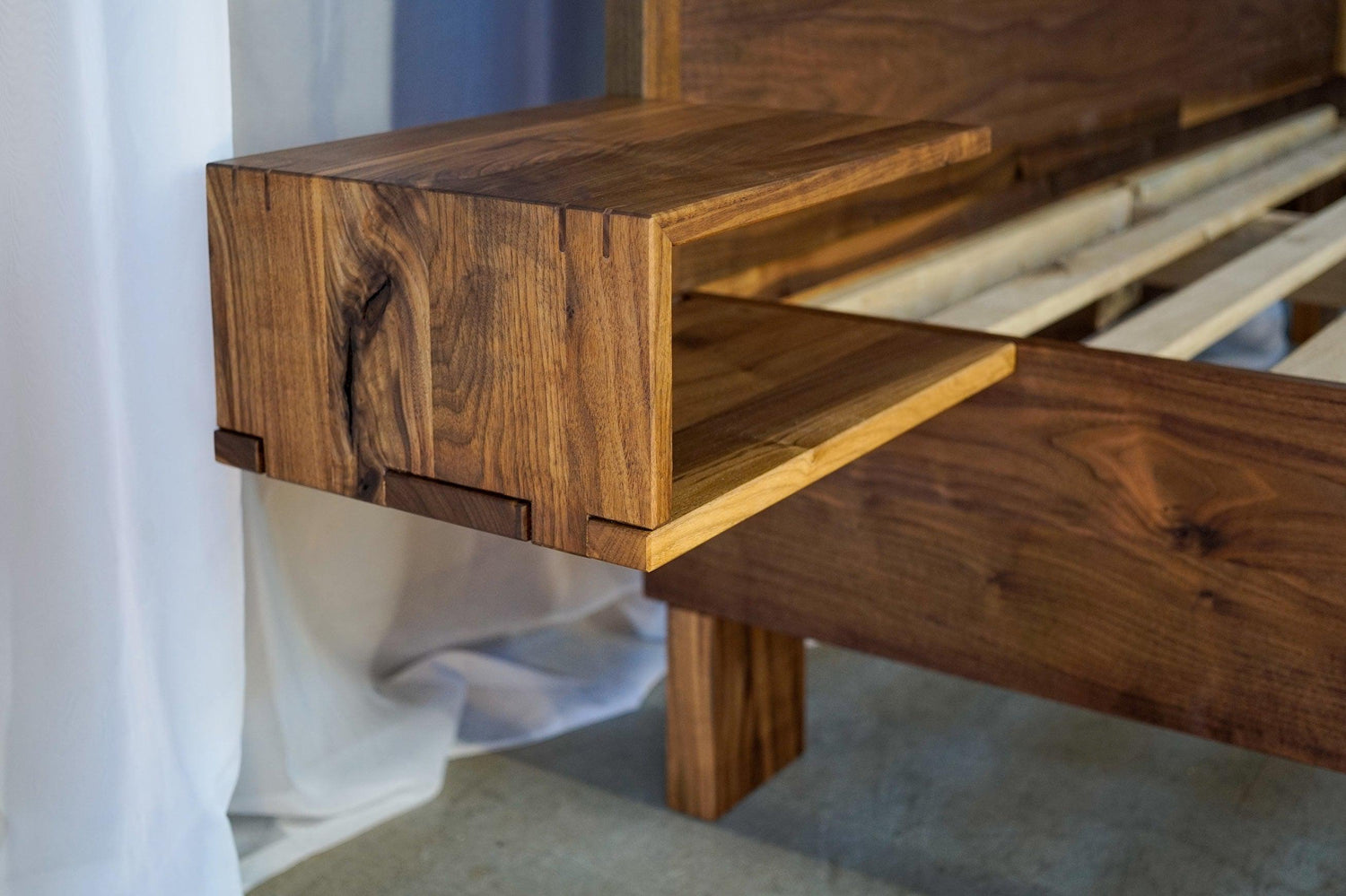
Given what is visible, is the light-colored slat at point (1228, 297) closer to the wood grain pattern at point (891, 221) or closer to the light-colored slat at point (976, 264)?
the light-colored slat at point (976, 264)

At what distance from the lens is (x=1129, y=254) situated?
1.51 metres

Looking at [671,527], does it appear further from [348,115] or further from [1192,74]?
[1192,74]

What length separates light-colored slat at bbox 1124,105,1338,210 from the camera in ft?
6.08

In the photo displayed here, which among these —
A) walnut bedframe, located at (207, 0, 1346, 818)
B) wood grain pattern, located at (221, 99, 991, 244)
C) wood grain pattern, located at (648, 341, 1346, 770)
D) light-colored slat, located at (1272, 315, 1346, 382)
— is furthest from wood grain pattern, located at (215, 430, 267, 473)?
light-colored slat, located at (1272, 315, 1346, 382)

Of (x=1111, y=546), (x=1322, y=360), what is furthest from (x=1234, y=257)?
(x=1111, y=546)

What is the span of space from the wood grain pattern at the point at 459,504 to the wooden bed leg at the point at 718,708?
0.47 m

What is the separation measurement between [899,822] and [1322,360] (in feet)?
1.72

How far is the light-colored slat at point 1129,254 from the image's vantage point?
52.3 inches

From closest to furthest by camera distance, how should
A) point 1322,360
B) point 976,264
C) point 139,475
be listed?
point 139,475, point 1322,360, point 976,264

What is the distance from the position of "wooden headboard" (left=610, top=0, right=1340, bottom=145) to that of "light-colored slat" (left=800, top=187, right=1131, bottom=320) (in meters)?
0.14

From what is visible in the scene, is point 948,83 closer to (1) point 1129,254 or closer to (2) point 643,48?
(1) point 1129,254

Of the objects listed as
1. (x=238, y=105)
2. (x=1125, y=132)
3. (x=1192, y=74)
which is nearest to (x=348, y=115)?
(x=238, y=105)

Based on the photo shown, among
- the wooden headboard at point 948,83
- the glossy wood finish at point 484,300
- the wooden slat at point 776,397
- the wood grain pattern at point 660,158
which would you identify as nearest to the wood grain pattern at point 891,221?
the wooden headboard at point 948,83

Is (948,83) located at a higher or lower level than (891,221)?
higher
